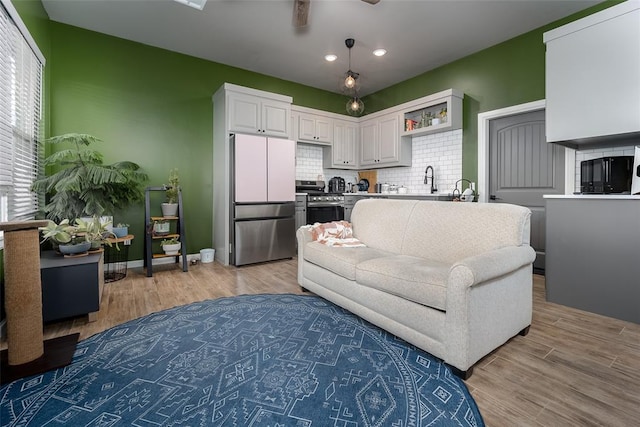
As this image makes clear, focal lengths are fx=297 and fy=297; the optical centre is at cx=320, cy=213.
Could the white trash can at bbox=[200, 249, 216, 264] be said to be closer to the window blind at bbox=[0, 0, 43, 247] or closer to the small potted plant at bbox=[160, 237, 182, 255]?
the small potted plant at bbox=[160, 237, 182, 255]

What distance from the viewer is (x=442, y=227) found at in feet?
7.86

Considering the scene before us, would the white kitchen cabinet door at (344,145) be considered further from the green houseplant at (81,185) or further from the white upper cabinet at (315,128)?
the green houseplant at (81,185)

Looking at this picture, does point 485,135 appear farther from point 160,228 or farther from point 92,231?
point 92,231

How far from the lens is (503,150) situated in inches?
161

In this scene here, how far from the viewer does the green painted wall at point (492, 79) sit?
3.68 metres

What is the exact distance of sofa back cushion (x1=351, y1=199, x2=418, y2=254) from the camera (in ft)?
8.93

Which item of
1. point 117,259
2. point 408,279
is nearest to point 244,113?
point 117,259

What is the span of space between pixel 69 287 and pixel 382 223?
2.65 meters

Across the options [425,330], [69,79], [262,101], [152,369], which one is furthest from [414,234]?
[69,79]

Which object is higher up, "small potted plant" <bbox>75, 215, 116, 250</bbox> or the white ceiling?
the white ceiling

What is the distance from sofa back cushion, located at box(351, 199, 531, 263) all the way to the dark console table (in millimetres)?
2368

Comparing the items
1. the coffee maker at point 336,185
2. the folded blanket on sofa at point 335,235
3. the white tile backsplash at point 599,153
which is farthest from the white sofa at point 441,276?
the coffee maker at point 336,185

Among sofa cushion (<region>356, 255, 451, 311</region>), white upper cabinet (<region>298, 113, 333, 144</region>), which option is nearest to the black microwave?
sofa cushion (<region>356, 255, 451, 311</region>)

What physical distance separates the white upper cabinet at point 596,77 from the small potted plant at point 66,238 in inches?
174
